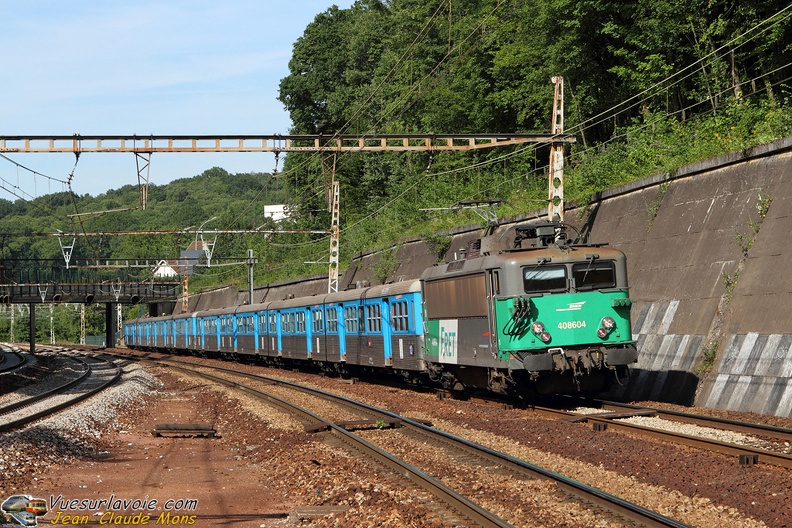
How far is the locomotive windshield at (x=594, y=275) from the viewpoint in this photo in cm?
1719

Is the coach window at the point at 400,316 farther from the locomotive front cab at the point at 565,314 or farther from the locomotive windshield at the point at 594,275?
the locomotive windshield at the point at 594,275

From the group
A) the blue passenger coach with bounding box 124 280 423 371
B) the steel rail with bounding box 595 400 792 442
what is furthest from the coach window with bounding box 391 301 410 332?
the steel rail with bounding box 595 400 792 442

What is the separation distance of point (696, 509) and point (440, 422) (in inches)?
313

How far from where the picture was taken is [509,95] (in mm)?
46719

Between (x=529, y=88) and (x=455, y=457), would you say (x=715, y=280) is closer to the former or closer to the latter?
(x=455, y=457)

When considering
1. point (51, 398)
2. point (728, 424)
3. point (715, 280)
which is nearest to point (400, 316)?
point (715, 280)

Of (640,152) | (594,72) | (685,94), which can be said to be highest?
(594,72)

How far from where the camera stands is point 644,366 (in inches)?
789

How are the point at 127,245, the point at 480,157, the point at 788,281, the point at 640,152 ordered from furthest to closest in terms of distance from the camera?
the point at 127,245 < the point at 480,157 < the point at 640,152 < the point at 788,281

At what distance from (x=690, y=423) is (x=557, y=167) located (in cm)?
1210

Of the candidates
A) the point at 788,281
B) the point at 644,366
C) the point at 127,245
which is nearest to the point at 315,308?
the point at 644,366

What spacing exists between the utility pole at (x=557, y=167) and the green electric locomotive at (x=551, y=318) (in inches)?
270

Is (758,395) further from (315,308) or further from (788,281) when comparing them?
(315,308)

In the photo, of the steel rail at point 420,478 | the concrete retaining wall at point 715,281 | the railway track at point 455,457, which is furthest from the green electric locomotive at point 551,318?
the steel rail at point 420,478
